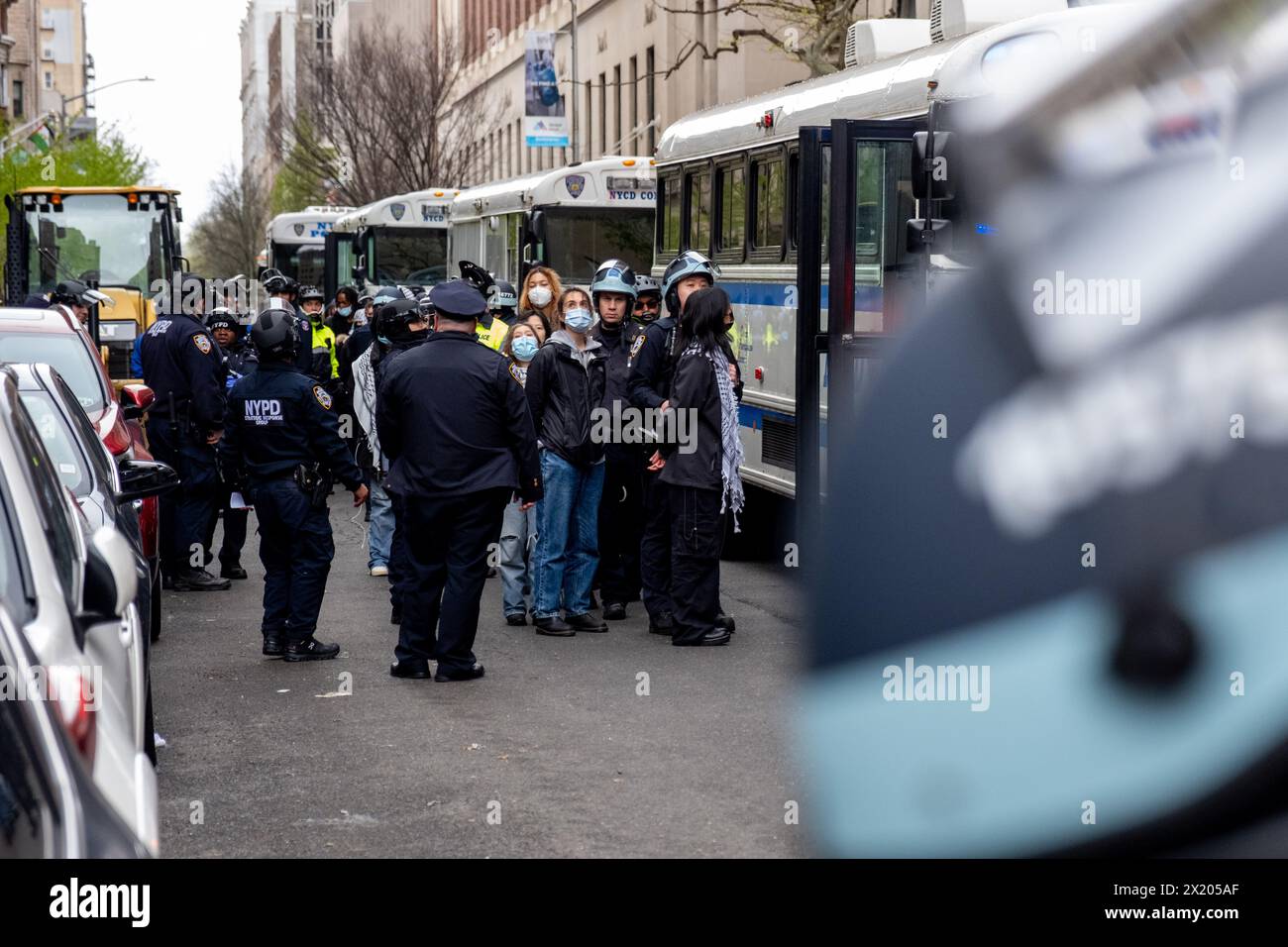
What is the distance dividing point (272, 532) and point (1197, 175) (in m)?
8.27

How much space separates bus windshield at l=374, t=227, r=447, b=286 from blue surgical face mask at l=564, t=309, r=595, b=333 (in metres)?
21.0

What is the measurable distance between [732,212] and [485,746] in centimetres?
725

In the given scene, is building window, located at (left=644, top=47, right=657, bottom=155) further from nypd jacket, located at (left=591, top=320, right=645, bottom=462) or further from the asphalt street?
the asphalt street

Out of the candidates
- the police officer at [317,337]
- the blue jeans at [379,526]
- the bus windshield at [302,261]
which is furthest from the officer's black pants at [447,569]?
the bus windshield at [302,261]

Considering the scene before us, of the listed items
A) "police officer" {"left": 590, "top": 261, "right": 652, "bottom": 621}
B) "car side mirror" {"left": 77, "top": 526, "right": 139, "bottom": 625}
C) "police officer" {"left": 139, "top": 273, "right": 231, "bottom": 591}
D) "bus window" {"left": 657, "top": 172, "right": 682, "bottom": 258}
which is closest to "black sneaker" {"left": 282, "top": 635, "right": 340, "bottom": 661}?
"police officer" {"left": 590, "top": 261, "right": 652, "bottom": 621}

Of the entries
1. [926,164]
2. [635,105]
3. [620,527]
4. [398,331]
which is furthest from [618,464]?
[635,105]

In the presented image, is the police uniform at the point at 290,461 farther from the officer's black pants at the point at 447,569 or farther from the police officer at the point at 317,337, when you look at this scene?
the police officer at the point at 317,337

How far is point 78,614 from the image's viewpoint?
4.21 metres

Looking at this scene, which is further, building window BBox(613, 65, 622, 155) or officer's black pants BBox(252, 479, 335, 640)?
building window BBox(613, 65, 622, 155)

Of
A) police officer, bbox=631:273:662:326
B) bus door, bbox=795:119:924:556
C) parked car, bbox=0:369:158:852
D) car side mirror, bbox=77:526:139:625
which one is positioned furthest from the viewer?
police officer, bbox=631:273:662:326

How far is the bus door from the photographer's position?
407 inches

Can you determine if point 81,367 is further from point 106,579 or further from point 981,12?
point 106,579
